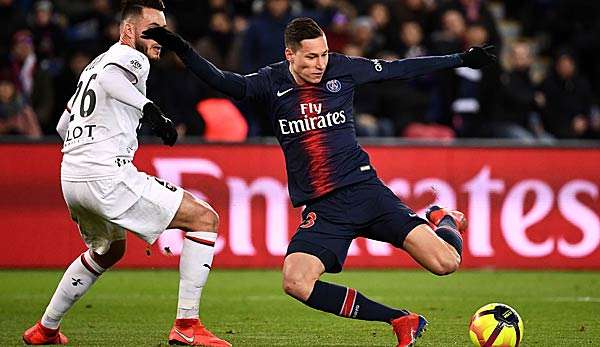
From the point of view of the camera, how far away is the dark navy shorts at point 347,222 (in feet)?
24.6

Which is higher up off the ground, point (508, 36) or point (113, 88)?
point (508, 36)

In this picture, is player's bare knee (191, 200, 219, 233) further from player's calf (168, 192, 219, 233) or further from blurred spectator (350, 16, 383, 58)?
blurred spectator (350, 16, 383, 58)

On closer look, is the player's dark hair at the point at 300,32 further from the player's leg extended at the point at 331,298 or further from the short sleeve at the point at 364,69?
the player's leg extended at the point at 331,298

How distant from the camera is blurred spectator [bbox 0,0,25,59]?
16.2 metres

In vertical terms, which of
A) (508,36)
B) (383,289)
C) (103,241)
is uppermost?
(508,36)

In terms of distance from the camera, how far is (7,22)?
53.7ft

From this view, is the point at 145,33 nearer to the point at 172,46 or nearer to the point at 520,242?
the point at 172,46

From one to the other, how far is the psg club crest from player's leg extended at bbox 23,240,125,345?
1.64m

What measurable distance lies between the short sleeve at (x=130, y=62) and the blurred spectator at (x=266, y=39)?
25.3ft

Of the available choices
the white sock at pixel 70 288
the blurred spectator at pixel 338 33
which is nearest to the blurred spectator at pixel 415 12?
the blurred spectator at pixel 338 33

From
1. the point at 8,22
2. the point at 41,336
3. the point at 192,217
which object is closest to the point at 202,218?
the point at 192,217

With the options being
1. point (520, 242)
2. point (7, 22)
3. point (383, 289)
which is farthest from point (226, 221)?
point (7, 22)

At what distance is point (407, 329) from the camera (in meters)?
7.17

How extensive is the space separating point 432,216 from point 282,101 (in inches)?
50.2
